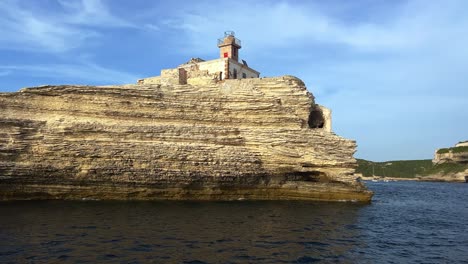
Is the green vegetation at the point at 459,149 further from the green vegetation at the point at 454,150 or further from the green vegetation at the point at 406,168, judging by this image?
the green vegetation at the point at 406,168

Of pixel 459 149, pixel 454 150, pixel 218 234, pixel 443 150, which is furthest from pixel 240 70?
pixel 443 150

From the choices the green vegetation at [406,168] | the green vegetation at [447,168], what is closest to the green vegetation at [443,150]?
the green vegetation at [447,168]

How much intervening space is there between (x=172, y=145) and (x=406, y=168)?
124671mm

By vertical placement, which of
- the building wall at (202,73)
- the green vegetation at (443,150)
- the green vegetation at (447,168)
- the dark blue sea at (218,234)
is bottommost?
the dark blue sea at (218,234)

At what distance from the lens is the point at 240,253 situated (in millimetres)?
14234

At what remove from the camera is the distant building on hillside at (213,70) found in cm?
3809

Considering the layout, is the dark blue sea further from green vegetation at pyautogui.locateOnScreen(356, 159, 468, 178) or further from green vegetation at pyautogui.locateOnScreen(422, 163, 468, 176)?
green vegetation at pyautogui.locateOnScreen(356, 159, 468, 178)

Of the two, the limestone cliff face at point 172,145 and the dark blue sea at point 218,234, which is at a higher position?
the limestone cliff face at point 172,145

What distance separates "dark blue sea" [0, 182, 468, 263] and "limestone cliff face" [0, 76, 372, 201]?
202cm

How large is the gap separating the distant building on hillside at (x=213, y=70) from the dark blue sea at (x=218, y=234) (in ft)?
51.2

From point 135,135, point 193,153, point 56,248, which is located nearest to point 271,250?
point 56,248

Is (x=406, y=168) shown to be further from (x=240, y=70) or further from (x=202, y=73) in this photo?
(x=202, y=73)

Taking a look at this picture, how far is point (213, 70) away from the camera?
42094mm

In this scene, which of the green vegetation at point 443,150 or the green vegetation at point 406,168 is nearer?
the green vegetation at point 406,168
